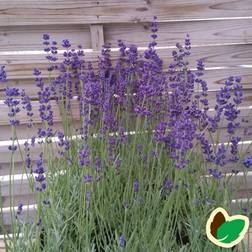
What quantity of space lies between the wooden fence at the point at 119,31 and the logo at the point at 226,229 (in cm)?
118

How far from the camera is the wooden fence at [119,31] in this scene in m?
2.07

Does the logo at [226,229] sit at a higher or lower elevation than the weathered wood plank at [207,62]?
lower

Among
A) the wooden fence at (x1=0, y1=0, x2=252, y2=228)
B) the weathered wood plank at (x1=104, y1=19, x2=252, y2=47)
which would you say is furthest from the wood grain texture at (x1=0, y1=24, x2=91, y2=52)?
the weathered wood plank at (x1=104, y1=19, x2=252, y2=47)

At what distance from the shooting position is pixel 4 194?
7.57 feet

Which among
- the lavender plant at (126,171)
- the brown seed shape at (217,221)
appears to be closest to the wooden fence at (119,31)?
the lavender plant at (126,171)

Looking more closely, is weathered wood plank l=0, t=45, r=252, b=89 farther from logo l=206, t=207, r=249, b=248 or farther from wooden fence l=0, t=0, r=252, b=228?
logo l=206, t=207, r=249, b=248

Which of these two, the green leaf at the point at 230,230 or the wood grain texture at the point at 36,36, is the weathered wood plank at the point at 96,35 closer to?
the wood grain texture at the point at 36,36

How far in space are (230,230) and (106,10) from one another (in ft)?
4.60

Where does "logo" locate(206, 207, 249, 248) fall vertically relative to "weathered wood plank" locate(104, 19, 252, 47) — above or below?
below

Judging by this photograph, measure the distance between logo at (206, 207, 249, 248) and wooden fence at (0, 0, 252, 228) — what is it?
118cm

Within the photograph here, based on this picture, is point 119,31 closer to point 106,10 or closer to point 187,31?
point 106,10

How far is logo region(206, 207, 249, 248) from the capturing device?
105cm

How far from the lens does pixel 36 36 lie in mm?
2107

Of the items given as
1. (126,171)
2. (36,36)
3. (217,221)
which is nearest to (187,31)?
(36,36)
